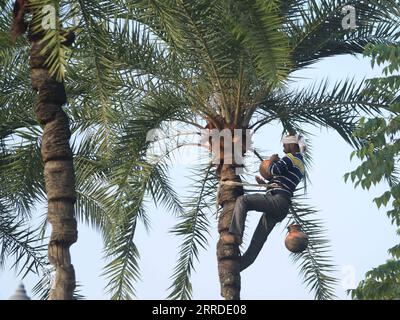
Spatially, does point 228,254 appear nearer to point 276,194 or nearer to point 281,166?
point 276,194

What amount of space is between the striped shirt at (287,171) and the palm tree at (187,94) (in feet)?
2.66

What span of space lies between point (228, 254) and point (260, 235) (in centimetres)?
55

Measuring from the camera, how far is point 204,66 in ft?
51.1

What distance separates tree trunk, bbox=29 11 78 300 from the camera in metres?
12.6

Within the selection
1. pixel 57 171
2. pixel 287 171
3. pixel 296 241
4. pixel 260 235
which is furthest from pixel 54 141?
pixel 296 241

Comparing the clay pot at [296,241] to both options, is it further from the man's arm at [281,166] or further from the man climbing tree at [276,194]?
the man's arm at [281,166]

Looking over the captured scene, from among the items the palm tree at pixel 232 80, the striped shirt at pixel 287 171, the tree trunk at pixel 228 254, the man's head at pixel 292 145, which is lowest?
the tree trunk at pixel 228 254

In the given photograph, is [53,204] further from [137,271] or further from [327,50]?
[327,50]

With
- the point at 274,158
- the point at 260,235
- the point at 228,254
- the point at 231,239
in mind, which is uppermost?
the point at 274,158

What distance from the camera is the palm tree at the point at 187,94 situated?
14.3 meters

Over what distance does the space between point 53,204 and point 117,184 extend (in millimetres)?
1942

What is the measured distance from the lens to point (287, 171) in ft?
48.3

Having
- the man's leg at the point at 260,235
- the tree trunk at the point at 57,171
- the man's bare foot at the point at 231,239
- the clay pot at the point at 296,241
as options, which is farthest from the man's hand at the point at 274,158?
the tree trunk at the point at 57,171
